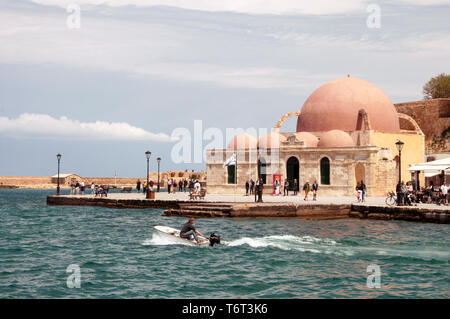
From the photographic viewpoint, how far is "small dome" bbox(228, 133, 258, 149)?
39.1 m

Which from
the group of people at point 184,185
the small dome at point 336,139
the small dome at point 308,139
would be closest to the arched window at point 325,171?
the small dome at point 336,139

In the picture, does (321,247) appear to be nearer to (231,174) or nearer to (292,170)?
(292,170)

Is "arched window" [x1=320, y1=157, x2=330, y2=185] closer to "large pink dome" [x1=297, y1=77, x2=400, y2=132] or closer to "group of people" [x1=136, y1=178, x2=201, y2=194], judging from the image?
"large pink dome" [x1=297, y1=77, x2=400, y2=132]

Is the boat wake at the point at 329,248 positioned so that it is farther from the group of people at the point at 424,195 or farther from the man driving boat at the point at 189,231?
the group of people at the point at 424,195

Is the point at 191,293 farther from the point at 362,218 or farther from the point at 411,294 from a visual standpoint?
the point at 362,218

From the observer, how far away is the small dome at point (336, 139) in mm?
34906

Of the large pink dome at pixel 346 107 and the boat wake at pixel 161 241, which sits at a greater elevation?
the large pink dome at pixel 346 107

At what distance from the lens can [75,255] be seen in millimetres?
15812

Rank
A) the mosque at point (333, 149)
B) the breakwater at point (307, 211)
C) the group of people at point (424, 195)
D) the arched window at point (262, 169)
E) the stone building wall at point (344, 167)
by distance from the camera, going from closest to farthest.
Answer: the breakwater at point (307, 211) → the group of people at point (424, 195) → the stone building wall at point (344, 167) → the mosque at point (333, 149) → the arched window at point (262, 169)

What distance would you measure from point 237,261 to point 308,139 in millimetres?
22990

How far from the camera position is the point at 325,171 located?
35281 millimetres

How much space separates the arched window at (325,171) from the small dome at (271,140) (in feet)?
11.2
